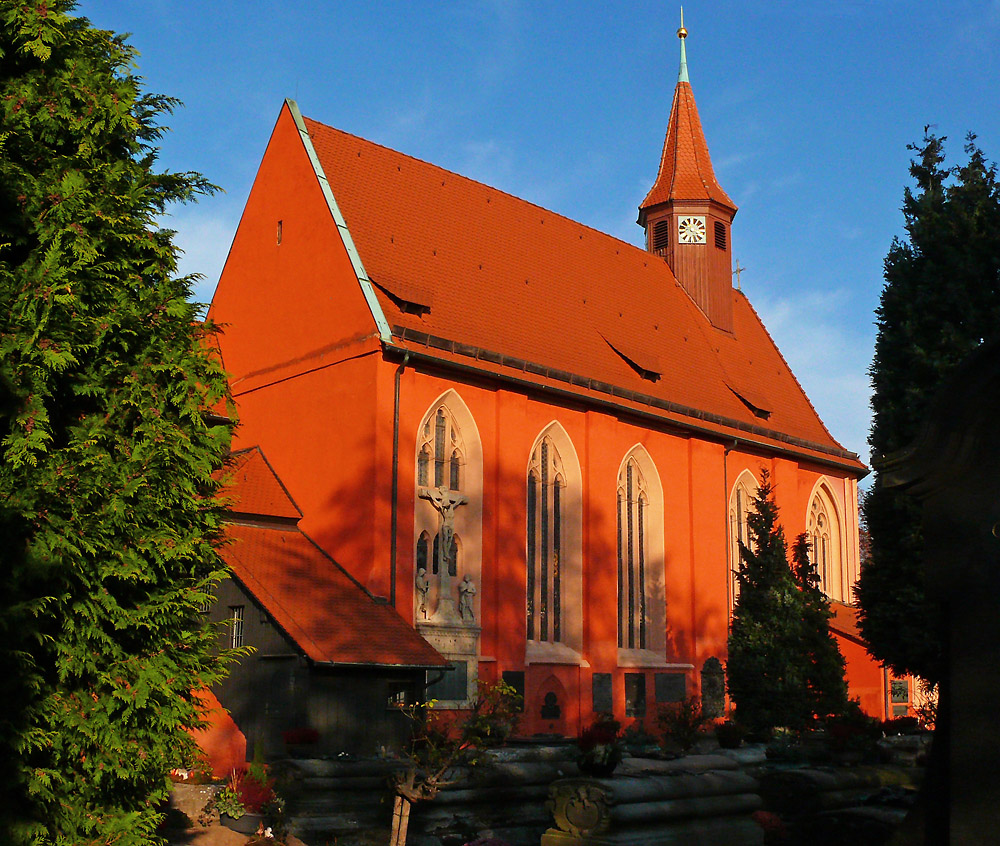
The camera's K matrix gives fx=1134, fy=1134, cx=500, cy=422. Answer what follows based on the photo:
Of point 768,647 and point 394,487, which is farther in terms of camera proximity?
point 768,647

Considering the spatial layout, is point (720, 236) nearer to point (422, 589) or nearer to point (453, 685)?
point (422, 589)

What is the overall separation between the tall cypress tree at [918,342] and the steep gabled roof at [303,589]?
7.21 m

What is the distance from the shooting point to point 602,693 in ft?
77.5

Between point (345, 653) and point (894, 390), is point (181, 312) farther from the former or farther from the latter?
point (894, 390)

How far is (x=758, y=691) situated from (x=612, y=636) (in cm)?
338

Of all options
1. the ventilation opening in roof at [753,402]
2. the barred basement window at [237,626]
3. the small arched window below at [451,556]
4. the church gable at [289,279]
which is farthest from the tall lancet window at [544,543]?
the ventilation opening in roof at [753,402]

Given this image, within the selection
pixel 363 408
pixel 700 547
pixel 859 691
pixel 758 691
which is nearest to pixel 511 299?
pixel 363 408

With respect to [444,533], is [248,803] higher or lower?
lower

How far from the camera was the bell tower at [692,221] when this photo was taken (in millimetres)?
33000

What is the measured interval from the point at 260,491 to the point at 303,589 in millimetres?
2735

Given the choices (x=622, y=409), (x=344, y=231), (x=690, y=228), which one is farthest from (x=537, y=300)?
(x=690, y=228)

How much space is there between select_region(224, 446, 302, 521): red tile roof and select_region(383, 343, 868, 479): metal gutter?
340cm

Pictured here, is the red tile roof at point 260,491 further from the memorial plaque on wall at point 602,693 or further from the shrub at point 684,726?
the shrub at point 684,726

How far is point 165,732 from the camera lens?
8531 mm
